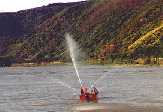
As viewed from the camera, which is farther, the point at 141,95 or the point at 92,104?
the point at 141,95

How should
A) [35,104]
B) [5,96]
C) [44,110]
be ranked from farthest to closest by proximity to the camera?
[5,96] < [35,104] < [44,110]

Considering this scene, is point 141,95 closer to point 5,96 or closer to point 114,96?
point 114,96

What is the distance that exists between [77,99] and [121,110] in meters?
19.7

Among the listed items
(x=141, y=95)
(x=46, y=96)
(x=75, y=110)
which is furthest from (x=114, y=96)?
(x=75, y=110)

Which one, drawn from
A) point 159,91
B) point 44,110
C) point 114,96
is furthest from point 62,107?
point 159,91

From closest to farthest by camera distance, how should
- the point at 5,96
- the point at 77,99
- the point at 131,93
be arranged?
the point at 77,99
the point at 131,93
the point at 5,96

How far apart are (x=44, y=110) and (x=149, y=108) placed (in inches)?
578

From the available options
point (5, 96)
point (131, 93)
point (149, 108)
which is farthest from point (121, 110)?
point (5, 96)

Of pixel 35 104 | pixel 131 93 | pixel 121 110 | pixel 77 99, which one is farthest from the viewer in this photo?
pixel 131 93

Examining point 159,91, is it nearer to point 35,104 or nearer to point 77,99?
point 77,99

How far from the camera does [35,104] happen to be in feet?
276

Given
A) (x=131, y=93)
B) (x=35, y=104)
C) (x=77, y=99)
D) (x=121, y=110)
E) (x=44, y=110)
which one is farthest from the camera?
(x=131, y=93)

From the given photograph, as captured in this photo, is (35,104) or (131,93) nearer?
(35,104)

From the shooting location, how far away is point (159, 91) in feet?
320
